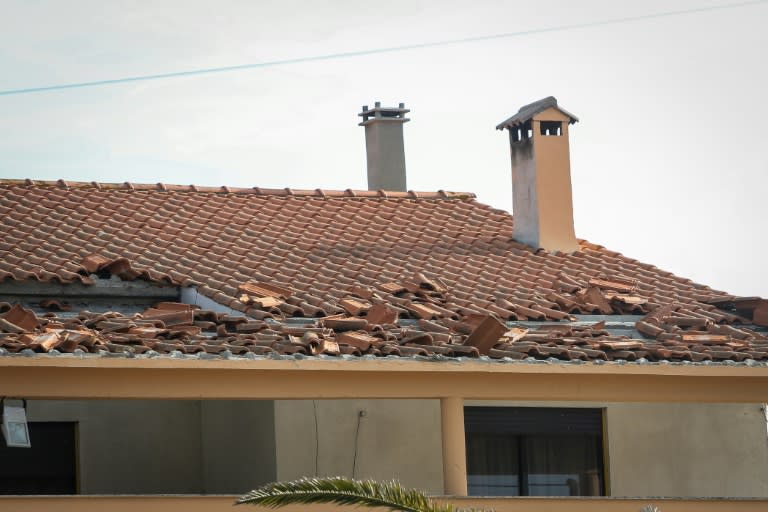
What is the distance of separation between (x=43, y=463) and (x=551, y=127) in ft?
26.2

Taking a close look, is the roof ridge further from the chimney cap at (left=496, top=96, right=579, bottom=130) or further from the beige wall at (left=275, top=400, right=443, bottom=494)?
the beige wall at (left=275, top=400, right=443, bottom=494)

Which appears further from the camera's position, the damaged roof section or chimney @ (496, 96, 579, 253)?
chimney @ (496, 96, 579, 253)

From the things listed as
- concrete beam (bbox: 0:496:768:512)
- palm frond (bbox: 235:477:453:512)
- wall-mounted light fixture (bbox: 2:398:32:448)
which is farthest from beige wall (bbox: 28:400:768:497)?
palm frond (bbox: 235:477:453:512)

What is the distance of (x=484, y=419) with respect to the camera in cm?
1551

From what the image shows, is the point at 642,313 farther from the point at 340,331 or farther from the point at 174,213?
the point at 174,213

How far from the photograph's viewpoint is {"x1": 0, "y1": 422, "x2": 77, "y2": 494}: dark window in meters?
15.1

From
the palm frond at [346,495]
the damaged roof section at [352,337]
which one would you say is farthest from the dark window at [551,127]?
the palm frond at [346,495]

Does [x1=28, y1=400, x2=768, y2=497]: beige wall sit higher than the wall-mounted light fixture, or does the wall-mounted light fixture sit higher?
the wall-mounted light fixture

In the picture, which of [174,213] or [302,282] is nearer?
[302,282]

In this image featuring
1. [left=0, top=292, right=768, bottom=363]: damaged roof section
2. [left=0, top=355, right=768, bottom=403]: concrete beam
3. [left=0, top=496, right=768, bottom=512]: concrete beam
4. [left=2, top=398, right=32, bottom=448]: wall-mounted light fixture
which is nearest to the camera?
[left=0, top=496, right=768, bottom=512]: concrete beam

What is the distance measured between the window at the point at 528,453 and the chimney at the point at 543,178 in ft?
11.6

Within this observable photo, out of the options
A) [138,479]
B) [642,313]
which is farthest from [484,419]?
[138,479]

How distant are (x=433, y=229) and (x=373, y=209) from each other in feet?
3.52

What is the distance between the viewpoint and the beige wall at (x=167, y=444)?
50.4 ft
